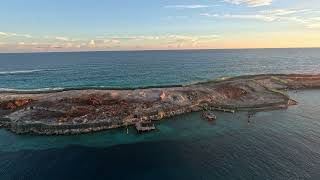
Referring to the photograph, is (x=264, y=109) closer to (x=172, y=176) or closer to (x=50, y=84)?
(x=172, y=176)

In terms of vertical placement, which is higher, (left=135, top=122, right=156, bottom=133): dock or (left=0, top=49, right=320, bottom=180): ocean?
(left=135, top=122, right=156, bottom=133): dock

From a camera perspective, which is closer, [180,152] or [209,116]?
[180,152]

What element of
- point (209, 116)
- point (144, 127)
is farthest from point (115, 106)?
point (209, 116)

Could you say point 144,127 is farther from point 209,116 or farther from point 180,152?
point 209,116

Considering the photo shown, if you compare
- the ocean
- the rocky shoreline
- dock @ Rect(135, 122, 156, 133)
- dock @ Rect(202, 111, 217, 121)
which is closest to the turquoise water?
the ocean

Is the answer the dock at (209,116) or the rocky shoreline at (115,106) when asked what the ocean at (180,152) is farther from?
the rocky shoreline at (115,106)

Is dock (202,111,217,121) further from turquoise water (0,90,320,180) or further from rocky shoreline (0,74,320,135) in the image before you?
rocky shoreline (0,74,320,135)

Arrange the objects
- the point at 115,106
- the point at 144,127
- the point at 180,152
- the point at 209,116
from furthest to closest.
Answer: the point at 115,106 < the point at 209,116 < the point at 144,127 < the point at 180,152
